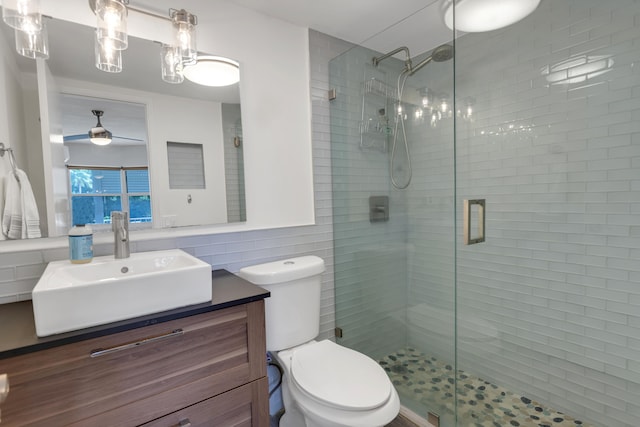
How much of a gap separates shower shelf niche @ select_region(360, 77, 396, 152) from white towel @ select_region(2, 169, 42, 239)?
69.4 inches

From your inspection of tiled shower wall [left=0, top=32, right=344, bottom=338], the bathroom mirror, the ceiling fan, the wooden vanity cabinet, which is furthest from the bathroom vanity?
the ceiling fan

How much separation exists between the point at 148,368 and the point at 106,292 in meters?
0.29

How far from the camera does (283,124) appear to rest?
6.30 feet

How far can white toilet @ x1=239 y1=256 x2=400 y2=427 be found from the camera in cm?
121

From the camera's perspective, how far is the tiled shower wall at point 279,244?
127 centimetres

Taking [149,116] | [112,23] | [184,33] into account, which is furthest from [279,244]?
[112,23]

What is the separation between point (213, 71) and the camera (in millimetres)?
1697

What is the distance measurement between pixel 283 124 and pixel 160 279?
46.4 inches

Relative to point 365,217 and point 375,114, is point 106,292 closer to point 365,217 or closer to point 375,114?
point 365,217

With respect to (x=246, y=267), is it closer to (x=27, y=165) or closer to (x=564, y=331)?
(x=27, y=165)

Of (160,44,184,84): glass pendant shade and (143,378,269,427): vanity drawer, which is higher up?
(160,44,184,84): glass pendant shade

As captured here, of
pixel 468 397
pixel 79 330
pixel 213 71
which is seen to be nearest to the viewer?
pixel 79 330

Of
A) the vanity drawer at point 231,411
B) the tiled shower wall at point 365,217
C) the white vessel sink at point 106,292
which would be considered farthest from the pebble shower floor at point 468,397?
the white vessel sink at point 106,292

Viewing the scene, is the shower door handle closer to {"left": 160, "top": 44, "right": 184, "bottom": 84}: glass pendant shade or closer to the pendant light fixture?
{"left": 160, "top": 44, "right": 184, "bottom": 84}: glass pendant shade
